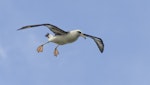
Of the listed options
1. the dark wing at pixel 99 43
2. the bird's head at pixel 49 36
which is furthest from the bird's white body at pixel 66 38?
the dark wing at pixel 99 43

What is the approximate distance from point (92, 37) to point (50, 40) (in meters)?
5.54

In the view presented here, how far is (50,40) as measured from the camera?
38.3 meters

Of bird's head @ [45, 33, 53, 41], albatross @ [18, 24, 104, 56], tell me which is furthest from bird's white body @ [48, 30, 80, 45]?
bird's head @ [45, 33, 53, 41]

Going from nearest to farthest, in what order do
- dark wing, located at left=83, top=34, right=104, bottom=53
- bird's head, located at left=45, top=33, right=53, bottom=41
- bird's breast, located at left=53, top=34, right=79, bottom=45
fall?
bird's breast, located at left=53, top=34, right=79, bottom=45
bird's head, located at left=45, top=33, right=53, bottom=41
dark wing, located at left=83, top=34, right=104, bottom=53

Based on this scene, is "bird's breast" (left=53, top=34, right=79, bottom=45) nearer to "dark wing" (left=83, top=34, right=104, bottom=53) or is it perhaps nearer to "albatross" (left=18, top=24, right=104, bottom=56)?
"albatross" (left=18, top=24, right=104, bottom=56)

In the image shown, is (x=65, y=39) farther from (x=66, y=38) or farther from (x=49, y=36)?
(x=49, y=36)

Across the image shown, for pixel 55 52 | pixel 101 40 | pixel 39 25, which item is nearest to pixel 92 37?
pixel 101 40

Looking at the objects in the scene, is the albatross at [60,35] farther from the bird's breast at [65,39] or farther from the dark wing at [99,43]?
the dark wing at [99,43]

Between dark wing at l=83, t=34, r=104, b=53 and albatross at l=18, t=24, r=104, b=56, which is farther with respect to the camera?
dark wing at l=83, t=34, r=104, b=53

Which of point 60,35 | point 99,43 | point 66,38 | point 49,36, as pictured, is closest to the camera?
point 66,38

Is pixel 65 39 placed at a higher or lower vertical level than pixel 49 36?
lower

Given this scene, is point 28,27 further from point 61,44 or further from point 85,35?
point 85,35

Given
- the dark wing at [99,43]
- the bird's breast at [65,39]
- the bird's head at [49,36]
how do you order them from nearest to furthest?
the bird's breast at [65,39], the bird's head at [49,36], the dark wing at [99,43]

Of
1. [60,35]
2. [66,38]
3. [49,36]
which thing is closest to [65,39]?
[66,38]
